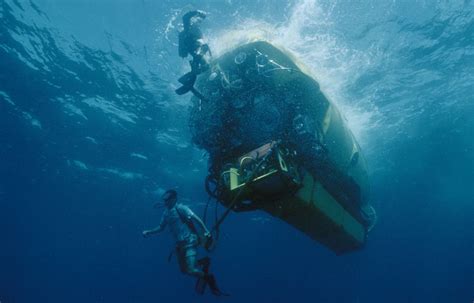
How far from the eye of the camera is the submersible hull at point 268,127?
5848mm

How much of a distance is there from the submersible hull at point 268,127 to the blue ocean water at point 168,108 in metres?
0.81

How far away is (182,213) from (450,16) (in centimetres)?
1206

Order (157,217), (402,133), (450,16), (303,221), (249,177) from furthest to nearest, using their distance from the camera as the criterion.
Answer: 1. (157,217)
2. (402,133)
3. (450,16)
4. (303,221)
5. (249,177)

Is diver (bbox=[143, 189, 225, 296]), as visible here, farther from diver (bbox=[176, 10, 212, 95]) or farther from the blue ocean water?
the blue ocean water

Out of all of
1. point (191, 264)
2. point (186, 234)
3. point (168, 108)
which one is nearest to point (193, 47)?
point (186, 234)

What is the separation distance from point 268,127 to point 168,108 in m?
8.86

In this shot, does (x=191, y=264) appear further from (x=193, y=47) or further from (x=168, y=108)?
(x=168, y=108)

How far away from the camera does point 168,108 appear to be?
1459 centimetres

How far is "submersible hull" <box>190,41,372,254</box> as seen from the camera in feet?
19.2

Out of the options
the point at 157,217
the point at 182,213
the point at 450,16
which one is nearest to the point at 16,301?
the point at 157,217

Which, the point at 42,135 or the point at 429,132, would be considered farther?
the point at 429,132

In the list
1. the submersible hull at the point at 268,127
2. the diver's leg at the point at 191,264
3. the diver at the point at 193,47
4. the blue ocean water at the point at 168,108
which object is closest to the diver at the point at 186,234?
the diver's leg at the point at 191,264

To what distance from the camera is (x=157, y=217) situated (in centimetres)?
3400

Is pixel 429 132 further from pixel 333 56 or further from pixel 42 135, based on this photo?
pixel 42 135
